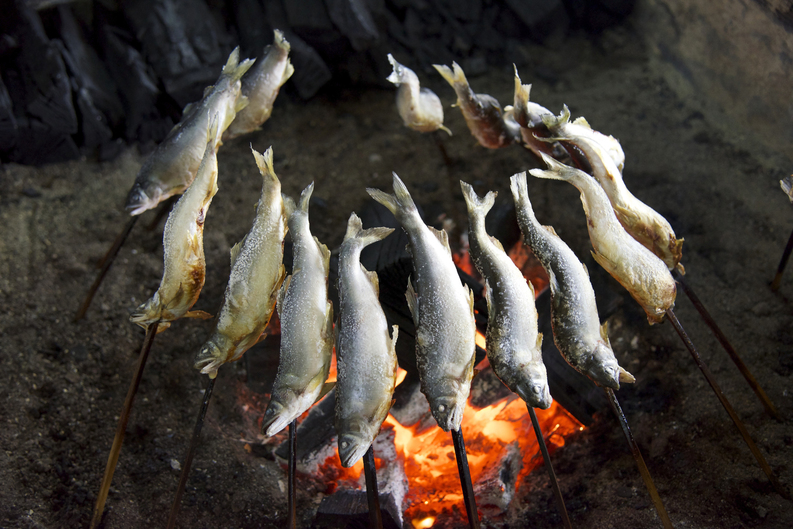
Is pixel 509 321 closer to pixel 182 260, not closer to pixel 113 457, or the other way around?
pixel 182 260

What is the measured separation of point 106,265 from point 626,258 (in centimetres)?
339

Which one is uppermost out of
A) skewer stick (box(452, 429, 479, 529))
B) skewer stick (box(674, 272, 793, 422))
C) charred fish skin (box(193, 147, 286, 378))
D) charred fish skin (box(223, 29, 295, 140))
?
charred fish skin (box(223, 29, 295, 140))

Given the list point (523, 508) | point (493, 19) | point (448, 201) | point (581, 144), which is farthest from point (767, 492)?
point (493, 19)

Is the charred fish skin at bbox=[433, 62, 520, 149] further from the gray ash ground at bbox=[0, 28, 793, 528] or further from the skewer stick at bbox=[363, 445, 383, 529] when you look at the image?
the skewer stick at bbox=[363, 445, 383, 529]

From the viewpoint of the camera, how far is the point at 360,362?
232cm

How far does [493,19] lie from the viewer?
633cm

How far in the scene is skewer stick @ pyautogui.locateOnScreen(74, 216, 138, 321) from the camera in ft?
11.2

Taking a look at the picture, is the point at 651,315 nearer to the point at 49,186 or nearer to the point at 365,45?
Result: the point at 365,45

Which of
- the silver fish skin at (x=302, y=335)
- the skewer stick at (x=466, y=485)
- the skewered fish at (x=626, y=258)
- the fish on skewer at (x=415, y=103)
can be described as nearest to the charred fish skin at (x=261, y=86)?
the fish on skewer at (x=415, y=103)

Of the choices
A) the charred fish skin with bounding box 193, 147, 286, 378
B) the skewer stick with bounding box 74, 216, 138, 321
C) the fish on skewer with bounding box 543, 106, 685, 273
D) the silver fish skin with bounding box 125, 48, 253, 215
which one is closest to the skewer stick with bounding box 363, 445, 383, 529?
the charred fish skin with bounding box 193, 147, 286, 378

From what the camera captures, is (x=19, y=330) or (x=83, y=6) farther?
(x=83, y=6)

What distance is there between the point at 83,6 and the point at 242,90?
3019 mm

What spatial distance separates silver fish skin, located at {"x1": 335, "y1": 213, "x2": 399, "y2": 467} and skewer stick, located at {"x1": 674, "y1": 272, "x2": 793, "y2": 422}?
1.79 meters

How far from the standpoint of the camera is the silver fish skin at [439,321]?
2234 mm
